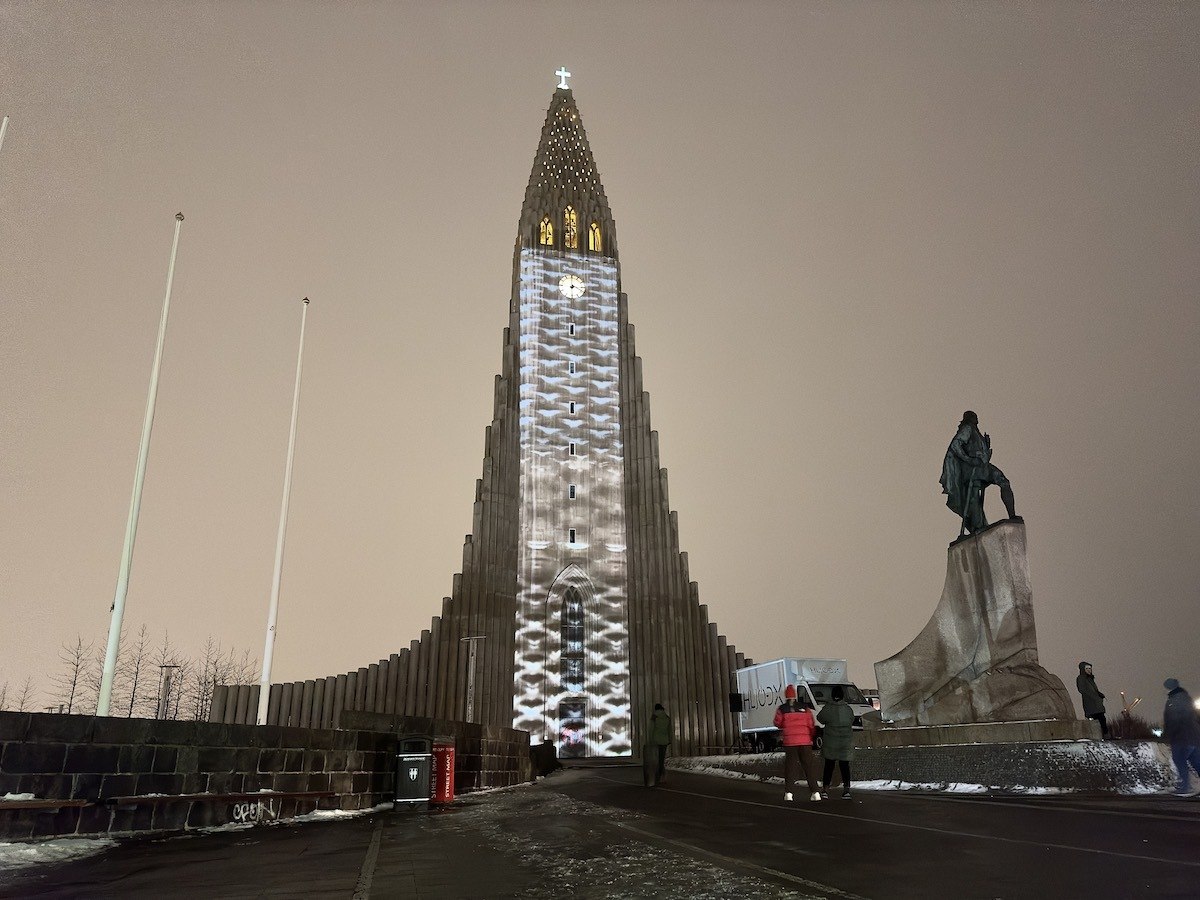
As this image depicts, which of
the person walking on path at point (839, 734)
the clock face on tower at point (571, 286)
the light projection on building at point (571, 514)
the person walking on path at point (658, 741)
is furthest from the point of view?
the clock face on tower at point (571, 286)

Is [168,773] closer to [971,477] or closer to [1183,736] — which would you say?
[1183,736]

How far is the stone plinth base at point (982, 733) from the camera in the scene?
12.0 metres

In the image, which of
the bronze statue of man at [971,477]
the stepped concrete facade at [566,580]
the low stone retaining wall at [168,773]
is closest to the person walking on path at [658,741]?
the low stone retaining wall at [168,773]

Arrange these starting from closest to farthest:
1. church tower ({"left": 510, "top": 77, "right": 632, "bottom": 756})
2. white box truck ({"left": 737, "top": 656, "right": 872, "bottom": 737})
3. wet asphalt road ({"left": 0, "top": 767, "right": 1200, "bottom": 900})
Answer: wet asphalt road ({"left": 0, "top": 767, "right": 1200, "bottom": 900}) → white box truck ({"left": 737, "top": 656, "right": 872, "bottom": 737}) → church tower ({"left": 510, "top": 77, "right": 632, "bottom": 756})

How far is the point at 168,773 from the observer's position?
9.12 m

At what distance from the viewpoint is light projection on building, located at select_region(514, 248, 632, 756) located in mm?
36797

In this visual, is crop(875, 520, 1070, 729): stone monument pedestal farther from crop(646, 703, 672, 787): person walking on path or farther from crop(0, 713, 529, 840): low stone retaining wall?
crop(0, 713, 529, 840): low stone retaining wall

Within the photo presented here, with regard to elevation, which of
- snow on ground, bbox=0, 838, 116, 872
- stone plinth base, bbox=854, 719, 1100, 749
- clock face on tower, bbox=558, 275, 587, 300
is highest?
clock face on tower, bbox=558, 275, 587, 300

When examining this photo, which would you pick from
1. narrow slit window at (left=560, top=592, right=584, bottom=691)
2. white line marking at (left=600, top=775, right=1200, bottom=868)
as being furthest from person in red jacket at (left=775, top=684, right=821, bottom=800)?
narrow slit window at (left=560, top=592, right=584, bottom=691)

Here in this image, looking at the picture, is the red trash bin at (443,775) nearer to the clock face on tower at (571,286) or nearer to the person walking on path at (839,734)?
the person walking on path at (839,734)

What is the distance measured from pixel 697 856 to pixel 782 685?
2385 centimetres

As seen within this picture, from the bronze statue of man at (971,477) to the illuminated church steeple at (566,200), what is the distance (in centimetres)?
3026

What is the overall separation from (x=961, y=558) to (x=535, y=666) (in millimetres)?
24630

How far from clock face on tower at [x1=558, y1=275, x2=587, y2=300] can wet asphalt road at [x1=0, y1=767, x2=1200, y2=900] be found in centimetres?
3406
